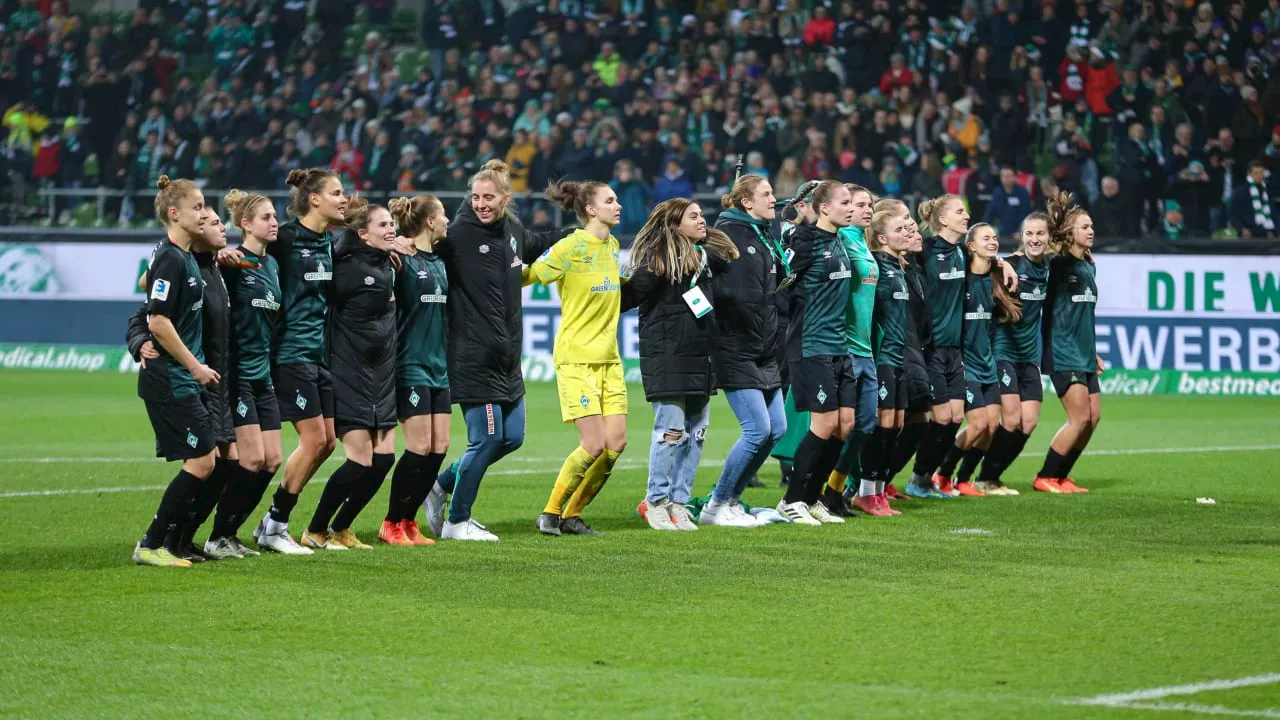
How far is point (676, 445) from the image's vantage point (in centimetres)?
1033

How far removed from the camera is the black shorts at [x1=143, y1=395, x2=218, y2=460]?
8.49 meters

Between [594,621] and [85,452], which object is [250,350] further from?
[85,452]

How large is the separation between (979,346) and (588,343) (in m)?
3.88

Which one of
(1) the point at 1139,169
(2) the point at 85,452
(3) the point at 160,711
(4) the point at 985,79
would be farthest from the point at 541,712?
(4) the point at 985,79

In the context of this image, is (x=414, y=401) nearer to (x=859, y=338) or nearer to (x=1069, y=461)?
(x=859, y=338)

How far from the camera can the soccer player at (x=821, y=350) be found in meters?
10.7

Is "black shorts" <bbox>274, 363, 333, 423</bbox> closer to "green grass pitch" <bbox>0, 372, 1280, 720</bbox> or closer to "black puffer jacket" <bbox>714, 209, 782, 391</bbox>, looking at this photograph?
"green grass pitch" <bbox>0, 372, 1280, 720</bbox>

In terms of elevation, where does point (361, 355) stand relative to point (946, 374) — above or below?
above

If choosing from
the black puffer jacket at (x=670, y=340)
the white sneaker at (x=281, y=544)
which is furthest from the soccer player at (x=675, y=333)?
the white sneaker at (x=281, y=544)

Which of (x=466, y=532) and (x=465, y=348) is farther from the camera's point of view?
(x=466, y=532)

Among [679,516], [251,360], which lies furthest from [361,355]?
[679,516]

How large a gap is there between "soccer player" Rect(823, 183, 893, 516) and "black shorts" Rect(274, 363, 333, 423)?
3405 mm

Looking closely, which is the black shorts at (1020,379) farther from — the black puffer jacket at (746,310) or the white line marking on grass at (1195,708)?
the white line marking on grass at (1195,708)

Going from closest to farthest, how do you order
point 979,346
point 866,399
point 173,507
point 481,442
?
1. point 173,507
2. point 481,442
3. point 866,399
4. point 979,346
